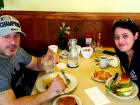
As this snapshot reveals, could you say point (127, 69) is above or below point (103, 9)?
below

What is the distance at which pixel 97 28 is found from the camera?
235 centimetres

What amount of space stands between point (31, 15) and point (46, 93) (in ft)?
3.71

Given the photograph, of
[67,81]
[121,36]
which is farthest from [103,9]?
[67,81]

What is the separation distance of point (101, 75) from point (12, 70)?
0.67m

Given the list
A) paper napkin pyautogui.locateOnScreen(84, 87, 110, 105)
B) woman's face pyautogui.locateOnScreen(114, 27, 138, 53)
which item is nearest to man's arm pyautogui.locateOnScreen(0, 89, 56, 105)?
paper napkin pyautogui.locateOnScreen(84, 87, 110, 105)

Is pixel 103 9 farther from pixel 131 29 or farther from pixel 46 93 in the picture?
pixel 46 93

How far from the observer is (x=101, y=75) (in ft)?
5.69

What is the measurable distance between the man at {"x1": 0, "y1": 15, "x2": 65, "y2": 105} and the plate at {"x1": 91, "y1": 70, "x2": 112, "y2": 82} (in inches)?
13.2

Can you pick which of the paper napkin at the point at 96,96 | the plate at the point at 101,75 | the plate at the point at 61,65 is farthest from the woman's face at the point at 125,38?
the plate at the point at 61,65

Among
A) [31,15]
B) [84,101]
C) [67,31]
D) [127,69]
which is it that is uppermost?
[31,15]

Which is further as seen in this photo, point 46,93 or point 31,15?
point 31,15

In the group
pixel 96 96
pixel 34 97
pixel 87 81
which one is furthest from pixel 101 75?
pixel 34 97

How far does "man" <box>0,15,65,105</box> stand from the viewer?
4.59 feet

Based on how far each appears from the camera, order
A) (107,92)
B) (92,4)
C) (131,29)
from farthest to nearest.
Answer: (92,4)
(131,29)
(107,92)
